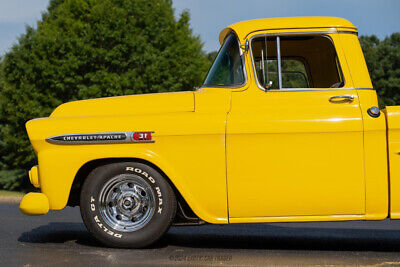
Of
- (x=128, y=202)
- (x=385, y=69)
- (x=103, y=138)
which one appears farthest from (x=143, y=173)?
(x=385, y=69)

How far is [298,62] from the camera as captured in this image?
6348 mm

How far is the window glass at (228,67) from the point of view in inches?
217

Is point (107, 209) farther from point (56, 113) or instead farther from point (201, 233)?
point (201, 233)

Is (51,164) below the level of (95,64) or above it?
below

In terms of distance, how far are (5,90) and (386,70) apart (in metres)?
46.2

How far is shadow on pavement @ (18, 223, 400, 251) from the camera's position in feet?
18.9

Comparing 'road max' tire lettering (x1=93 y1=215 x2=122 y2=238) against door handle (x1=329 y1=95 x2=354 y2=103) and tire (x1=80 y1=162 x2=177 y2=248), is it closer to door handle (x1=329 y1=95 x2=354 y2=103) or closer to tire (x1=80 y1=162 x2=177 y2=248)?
tire (x1=80 y1=162 x2=177 y2=248)

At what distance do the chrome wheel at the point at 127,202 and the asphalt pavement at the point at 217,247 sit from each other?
0.27 m

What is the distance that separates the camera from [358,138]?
5094mm

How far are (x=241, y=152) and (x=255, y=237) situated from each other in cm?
165

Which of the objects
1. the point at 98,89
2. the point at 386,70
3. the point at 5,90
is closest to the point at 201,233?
the point at 98,89

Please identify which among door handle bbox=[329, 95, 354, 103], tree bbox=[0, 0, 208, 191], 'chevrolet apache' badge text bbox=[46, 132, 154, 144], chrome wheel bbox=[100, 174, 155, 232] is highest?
tree bbox=[0, 0, 208, 191]

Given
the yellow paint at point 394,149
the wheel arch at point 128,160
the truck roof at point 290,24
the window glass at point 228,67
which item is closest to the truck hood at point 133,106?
the window glass at point 228,67

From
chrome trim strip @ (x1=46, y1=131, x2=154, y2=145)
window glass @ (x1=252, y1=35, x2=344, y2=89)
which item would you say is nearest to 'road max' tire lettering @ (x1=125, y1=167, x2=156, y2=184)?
chrome trim strip @ (x1=46, y1=131, x2=154, y2=145)
